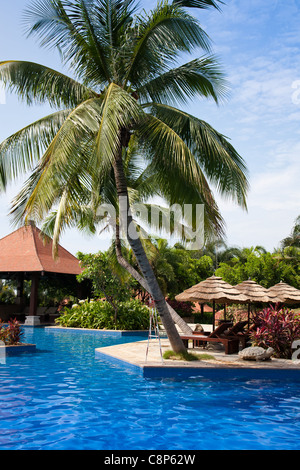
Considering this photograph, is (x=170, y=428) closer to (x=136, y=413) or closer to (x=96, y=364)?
(x=136, y=413)

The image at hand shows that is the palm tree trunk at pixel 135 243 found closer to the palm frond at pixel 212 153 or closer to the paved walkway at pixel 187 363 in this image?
the paved walkway at pixel 187 363

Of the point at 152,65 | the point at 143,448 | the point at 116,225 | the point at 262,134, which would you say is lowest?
the point at 143,448

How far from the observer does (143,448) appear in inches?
205

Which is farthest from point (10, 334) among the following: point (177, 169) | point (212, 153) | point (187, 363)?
point (212, 153)

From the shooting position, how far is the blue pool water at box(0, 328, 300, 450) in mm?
5422

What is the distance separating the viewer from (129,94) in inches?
349

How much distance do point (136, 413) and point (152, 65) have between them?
7.13 m

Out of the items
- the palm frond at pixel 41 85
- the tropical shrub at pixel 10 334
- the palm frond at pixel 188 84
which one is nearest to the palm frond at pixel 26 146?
the palm frond at pixel 41 85

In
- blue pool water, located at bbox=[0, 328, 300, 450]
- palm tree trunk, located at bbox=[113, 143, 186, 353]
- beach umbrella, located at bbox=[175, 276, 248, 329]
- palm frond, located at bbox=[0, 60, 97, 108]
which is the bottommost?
blue pool water, located at bbox=[0, 328, 300, 450]

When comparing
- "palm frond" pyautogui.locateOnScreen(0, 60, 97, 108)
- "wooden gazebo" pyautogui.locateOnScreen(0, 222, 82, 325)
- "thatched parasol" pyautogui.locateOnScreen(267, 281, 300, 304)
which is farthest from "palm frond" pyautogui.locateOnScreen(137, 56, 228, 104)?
"wooden gazebo" pyautogui.locateOnScreen(0, 222, 82, 325)

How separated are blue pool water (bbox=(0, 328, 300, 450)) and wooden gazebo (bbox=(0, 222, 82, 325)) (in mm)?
11629

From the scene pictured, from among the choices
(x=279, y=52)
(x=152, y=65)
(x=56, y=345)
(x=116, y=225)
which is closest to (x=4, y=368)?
(x=56, y=345)

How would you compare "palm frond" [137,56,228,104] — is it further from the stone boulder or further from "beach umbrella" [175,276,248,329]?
the stone boulder

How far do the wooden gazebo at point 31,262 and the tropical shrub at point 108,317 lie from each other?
9.72 feet
